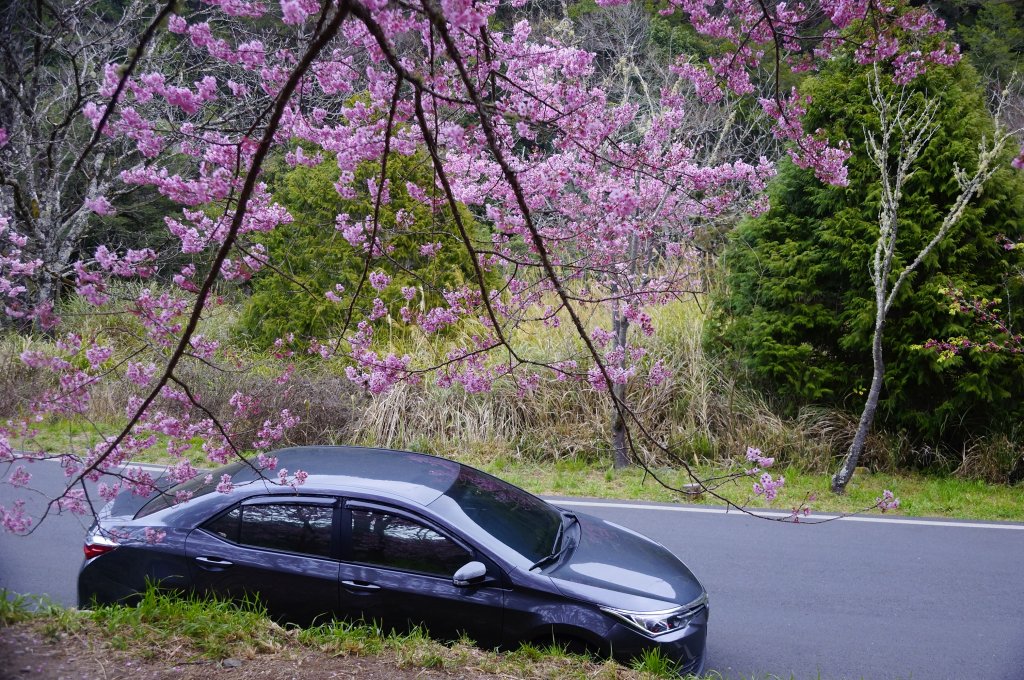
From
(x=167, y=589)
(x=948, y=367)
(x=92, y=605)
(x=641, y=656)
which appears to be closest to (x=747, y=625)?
(x=641, y=656)

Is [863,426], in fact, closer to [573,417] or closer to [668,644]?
[573,417]

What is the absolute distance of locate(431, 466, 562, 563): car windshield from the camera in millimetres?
4840

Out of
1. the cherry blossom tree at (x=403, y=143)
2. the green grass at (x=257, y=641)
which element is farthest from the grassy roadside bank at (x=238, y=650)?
the cherry blossom tree at (x=403, y=143)

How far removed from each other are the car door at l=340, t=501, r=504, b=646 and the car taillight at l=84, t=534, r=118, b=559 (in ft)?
4.92

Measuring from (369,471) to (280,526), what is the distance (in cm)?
67

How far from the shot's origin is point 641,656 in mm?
4383

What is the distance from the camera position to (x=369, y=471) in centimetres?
521

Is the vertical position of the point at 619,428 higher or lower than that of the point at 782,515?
higher

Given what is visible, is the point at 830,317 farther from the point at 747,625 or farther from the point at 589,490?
the point at 747,625

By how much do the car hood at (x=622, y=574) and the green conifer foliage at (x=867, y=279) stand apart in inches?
202

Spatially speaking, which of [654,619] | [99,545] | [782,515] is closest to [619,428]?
[782,515]

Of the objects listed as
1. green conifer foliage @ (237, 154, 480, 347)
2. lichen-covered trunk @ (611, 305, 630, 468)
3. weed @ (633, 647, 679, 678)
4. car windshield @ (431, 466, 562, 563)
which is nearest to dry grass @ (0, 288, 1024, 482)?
lichen-covered trunk @ (611, 305, 630, 468)

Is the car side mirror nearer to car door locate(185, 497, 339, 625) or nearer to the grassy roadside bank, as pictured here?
the grassy roadside bank

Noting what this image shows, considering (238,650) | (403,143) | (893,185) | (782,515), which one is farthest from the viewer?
(893,185)
